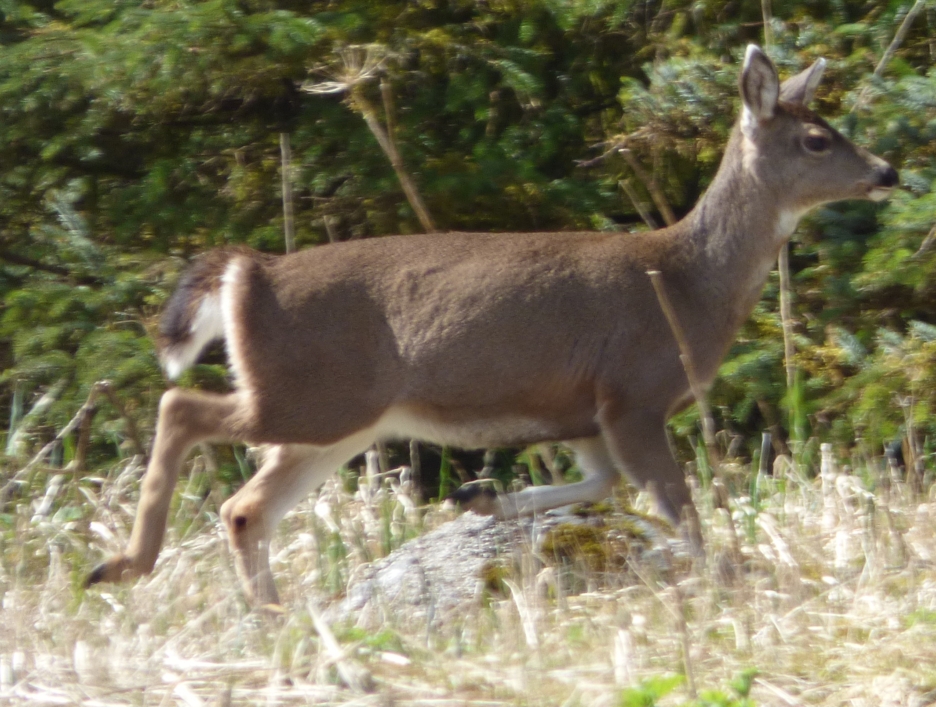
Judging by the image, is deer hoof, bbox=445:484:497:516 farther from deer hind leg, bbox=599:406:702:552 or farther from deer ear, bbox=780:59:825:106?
deer ear, bbox=780:59:825:106

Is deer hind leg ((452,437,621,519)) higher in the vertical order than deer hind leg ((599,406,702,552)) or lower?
lower

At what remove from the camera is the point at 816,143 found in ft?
22.1

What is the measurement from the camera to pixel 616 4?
7906 millimetres

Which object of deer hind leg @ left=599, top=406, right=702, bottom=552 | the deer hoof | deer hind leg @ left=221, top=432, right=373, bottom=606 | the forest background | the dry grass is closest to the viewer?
the dry grass

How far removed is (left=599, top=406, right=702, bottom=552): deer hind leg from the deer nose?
1.62m

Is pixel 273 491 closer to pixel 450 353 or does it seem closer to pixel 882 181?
pixel 450 353

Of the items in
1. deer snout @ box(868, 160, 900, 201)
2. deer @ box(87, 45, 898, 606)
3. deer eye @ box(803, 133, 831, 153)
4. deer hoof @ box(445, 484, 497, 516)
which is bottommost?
deer hoof @ box(445, 484, 497, 516)

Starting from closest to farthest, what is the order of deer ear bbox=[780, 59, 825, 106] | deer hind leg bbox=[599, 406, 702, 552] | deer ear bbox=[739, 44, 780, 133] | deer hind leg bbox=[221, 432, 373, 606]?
deer hind leg bbox=[221, 432, 373, 606]
deer hind leg bbox=[599, 406, 702, 552]
deer ear bbox=[739, 44, 780, 133]
deer ear bbox=[780, 59, 825, 106]

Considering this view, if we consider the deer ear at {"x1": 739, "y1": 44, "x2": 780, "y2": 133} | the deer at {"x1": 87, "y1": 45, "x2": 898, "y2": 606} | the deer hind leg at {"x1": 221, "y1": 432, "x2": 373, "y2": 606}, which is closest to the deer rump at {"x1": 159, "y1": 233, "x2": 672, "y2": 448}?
the deer at {"x1": 87, "y1": 45, "x2": 898, "y2": 606}

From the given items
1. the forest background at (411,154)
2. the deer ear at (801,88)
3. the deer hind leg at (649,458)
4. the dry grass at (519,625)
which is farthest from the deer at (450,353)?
the forest background at (411,154)

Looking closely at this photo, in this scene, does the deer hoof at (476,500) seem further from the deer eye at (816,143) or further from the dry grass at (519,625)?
the deer eye at (816,143)

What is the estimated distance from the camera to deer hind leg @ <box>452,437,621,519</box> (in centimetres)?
624

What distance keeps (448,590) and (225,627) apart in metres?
0.87

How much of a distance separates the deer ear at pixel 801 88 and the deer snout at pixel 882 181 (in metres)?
0.51
